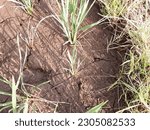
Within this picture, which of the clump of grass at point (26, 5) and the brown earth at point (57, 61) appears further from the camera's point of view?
the clump of grass at point (26, 5)

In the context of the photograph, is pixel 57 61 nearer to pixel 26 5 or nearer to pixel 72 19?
pixel 72 19

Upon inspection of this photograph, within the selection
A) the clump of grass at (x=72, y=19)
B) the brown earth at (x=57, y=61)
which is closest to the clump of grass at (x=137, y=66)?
the brown earth at (x=57, y=61)

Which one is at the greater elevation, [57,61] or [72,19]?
[72,19]

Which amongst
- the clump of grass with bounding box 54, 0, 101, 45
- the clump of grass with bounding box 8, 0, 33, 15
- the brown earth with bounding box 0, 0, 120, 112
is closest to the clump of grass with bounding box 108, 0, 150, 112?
the brown earth with bounding box 0, 0, 120, 112


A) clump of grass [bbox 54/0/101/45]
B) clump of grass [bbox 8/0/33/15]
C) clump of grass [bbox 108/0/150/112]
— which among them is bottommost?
clump of grass [bbox 108/0/150/112]

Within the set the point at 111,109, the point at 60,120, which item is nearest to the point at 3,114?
the point at 60,120

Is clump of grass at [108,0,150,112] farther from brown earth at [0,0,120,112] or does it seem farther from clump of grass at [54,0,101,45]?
clump of grass at [54,0,101,45]

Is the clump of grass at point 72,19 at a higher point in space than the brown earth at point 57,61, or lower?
Result: higher

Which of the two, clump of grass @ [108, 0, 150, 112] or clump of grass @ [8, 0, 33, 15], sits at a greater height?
clump of grass @ [8, 0, 33, 15]

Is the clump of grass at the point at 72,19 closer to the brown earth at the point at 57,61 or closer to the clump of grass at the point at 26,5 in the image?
the brown earth at the point at 57,61

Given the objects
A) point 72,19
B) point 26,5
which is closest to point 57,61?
point 72,19
